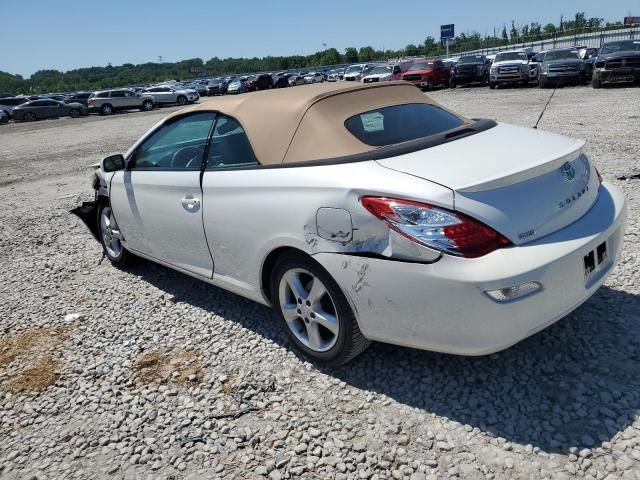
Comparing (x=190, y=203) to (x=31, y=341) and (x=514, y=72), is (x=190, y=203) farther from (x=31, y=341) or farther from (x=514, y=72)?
(x=514, y=72)

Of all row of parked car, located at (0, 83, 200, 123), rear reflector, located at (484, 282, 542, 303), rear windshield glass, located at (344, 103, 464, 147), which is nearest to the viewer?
rear reflector, located at (484, 282, 542, 303)

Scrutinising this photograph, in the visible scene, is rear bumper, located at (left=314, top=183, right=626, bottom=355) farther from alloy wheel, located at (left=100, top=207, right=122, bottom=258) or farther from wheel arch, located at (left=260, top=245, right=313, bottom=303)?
alloy wheel, located at (left=100, top=207, right=122, bottom=258)

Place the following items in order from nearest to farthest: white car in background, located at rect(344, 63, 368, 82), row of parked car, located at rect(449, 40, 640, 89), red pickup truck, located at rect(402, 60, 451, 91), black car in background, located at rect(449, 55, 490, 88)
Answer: row of parked car, located at rect(449, 40, 640, 89)
red pickup truck, located at rect(402, 60, 451, 91)
black car in background, located at rect(449, 55, 490, 88)
white car in background, located at rect(344, 63, 368, 82)

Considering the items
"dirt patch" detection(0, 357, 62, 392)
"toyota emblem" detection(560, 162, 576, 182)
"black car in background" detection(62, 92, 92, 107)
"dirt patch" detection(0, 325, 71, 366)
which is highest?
"black car in background" detection(62, 92, 92, 107)

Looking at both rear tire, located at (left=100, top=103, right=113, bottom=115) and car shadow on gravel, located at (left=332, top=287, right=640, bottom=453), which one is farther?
rear tire, located at (left=100, top=103, right=113, bottom=115)

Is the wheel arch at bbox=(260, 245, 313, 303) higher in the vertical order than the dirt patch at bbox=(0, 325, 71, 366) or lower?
higher

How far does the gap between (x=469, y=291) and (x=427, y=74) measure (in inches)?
1121

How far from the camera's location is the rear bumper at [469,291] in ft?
7.58

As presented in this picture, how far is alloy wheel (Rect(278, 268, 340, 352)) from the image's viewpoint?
9.58 ft

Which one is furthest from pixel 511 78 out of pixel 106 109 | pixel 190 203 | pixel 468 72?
pixel 106 109

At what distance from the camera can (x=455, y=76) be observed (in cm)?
2884

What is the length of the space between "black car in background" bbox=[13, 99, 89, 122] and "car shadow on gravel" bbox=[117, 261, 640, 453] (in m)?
39.7

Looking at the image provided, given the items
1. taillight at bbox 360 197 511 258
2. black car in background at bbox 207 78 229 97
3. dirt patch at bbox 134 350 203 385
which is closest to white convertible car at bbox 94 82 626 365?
taillight at bbox 360 197 511 258

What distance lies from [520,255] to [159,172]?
109 inches
